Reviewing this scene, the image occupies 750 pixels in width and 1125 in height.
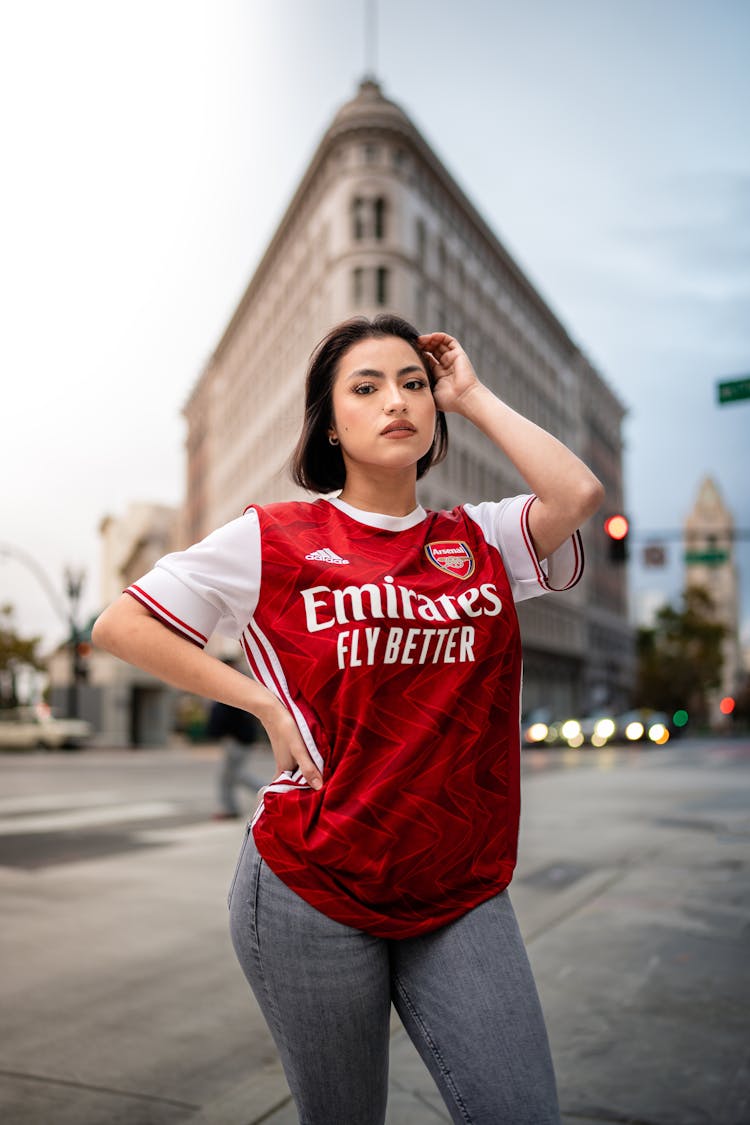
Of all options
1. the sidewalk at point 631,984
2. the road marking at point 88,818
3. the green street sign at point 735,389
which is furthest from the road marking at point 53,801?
the green street sign at point 735,389

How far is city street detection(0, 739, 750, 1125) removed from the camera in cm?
355

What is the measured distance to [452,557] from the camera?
195cm

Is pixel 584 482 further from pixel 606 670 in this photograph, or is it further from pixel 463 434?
pixel 606 670

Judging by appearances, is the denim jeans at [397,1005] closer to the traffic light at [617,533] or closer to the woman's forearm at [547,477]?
the woman's forearm at [547,477]

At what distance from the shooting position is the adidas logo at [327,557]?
188 cm

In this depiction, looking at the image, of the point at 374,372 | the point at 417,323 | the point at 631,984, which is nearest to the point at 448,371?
the point at 374,372

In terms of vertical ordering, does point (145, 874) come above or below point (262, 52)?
below

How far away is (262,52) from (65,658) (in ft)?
179

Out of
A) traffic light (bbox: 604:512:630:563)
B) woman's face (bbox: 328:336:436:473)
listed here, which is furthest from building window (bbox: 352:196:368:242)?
woman's face (bbox: 328:336:436:473)

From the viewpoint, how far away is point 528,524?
204cm

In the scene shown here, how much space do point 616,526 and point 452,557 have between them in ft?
52.1

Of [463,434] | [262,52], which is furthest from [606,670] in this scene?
[262,52]

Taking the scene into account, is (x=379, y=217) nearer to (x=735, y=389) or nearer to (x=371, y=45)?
(x=371, y=45)

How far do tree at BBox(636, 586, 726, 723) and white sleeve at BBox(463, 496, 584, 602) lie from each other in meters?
74.1
